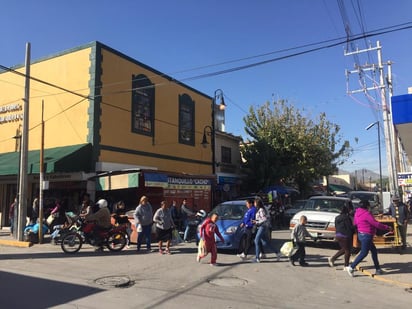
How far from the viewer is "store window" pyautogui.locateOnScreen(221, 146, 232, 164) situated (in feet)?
97.2

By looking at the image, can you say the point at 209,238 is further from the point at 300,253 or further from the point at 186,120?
the point at 186,120

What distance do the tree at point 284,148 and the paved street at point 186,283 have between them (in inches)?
681

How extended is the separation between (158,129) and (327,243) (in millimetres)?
11075

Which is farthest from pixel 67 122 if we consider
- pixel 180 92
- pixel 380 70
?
pixel 380 70

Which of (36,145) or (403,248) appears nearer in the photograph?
(403,248)

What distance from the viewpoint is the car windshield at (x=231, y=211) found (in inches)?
514

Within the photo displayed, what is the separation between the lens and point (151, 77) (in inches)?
854

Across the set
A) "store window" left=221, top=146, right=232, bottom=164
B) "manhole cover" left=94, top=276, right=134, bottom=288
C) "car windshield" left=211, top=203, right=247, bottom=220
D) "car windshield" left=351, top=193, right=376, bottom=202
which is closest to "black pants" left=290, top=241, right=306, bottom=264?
"car windshield" left=211, top=203, right=247, bottom=220

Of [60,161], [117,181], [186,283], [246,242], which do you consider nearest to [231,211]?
[246,242]

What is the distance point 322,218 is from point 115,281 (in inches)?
309

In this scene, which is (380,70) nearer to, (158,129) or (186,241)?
(158,129)

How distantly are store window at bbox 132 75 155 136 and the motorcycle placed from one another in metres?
8.31

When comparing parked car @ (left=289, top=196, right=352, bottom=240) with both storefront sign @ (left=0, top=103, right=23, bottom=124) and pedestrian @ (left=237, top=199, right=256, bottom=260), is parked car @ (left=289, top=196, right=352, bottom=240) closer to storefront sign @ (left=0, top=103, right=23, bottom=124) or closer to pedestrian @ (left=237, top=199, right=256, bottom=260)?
pedestrian @ (left=237, top=199, right=256, bottom=260)

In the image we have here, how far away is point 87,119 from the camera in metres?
18.0
